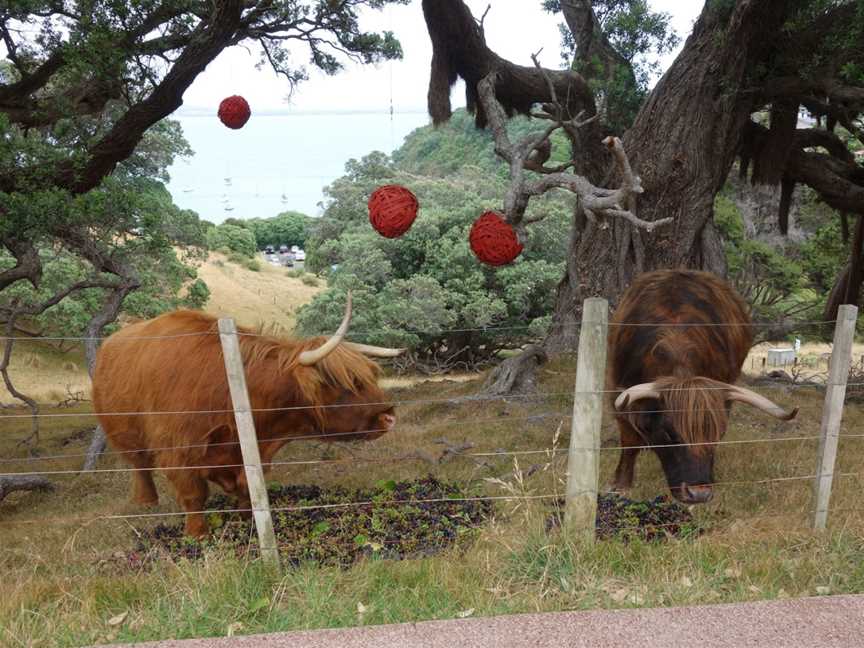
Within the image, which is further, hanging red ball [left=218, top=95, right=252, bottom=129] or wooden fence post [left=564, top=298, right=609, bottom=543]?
hanging red ball [left=218, top=95, right=252, bottom=129]

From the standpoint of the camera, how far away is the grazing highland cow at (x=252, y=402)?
4.76m

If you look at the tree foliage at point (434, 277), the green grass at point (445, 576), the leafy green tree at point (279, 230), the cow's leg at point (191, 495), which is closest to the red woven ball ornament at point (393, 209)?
the green grass at point (445, 576)

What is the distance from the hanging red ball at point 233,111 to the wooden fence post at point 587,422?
14.3ft

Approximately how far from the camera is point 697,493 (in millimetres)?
4465

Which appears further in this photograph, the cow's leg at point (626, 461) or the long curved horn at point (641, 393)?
the cow's leg at point (626, 461)

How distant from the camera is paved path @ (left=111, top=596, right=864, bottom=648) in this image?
11.1 feet

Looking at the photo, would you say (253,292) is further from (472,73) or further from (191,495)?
(191,495)

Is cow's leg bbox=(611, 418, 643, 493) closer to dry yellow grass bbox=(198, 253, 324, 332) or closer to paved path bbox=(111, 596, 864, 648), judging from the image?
paved path bbox=(111, 596, 864, 648)

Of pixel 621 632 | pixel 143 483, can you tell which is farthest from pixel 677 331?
pixel 143 483

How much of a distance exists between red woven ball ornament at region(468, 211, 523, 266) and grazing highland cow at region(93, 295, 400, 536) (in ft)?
5.77

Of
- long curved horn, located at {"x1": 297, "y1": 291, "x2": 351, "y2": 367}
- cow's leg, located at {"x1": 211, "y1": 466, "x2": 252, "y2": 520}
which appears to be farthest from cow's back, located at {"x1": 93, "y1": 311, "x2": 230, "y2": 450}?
long curved horn, located at {"x1": 297, "y1": 291, "x2": 351, "y2": 367}

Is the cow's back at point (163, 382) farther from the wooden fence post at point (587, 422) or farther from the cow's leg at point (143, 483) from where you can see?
the wooden fence post at point (587, 422)

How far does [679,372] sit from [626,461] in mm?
943

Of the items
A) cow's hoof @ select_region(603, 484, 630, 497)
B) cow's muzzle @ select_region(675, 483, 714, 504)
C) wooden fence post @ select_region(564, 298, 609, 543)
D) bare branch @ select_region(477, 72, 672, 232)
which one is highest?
bare branch @ select_region(477, 72, 672, 232)
